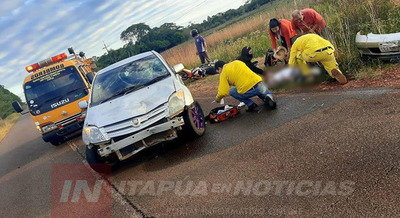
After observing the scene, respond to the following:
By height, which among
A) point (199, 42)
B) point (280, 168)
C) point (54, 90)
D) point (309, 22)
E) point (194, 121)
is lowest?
point (280, 168)

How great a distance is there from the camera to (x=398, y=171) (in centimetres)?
280

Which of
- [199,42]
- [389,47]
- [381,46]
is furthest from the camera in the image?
[199,42]

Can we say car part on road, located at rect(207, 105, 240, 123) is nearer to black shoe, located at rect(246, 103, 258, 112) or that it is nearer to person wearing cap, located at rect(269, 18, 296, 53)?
black shoe, located at rect(246, 103, 258, 112)

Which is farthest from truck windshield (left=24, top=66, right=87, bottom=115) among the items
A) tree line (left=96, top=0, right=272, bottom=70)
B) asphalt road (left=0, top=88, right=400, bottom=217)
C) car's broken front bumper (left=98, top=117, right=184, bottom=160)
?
tree line (left=96, top=0, right=272, bottom=70)

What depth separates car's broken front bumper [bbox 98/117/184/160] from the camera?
466 cm

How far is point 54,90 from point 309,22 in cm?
776

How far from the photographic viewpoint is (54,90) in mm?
9484

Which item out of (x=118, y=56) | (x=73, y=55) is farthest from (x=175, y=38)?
(x=73, y=55)

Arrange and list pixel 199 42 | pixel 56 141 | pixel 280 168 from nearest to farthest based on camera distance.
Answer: pixel 280 168 → pixel 56 141 → pixel 199 42

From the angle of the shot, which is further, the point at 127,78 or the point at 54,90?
the point at 54,90

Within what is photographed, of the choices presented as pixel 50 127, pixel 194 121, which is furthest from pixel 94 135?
pixel 50 127

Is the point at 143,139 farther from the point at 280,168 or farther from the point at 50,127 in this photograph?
the point at 50,127

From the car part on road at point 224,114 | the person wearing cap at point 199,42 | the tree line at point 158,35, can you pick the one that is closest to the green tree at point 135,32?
the tree line at point 158,35

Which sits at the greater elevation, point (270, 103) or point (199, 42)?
point (199, 42)
